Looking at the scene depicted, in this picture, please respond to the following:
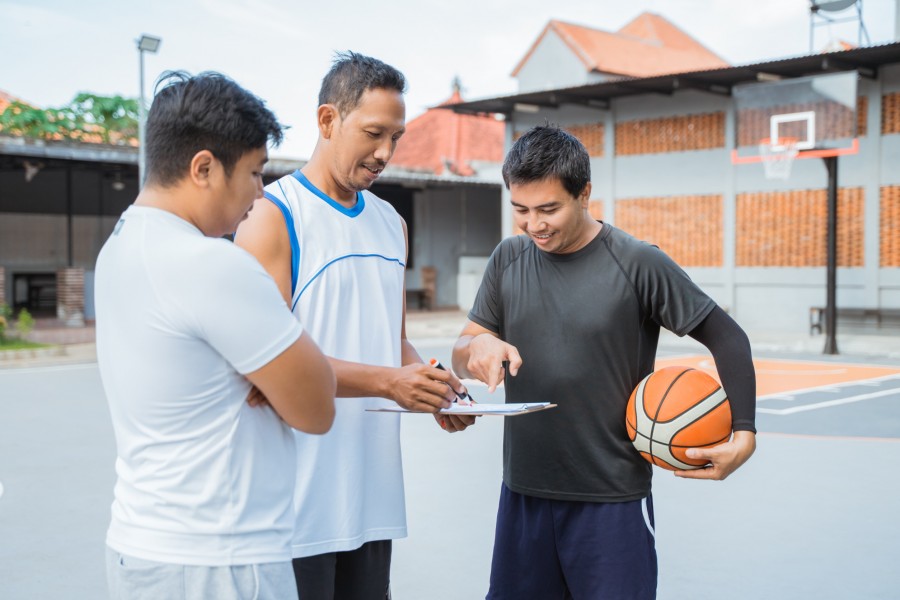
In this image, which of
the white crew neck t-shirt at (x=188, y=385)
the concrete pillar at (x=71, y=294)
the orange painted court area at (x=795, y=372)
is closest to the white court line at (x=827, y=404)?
the orange painted court area at (x=795, y=372)

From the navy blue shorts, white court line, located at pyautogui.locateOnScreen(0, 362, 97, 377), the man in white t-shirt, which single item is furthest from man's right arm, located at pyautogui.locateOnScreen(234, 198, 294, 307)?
white court line, located at pyautogui.locateOnScreen(0, 362, 97, 377)

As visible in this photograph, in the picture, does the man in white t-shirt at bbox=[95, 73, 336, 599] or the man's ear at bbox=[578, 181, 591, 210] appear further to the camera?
the man's ear at bbox=[578, 181, 591, 210]

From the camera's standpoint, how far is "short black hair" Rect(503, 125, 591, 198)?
2.71m

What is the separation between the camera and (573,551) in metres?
2.75

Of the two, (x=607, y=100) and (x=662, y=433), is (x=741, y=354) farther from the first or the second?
(x=607, y=100)

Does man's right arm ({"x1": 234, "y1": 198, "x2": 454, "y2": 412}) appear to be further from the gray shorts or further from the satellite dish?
the satellite dish

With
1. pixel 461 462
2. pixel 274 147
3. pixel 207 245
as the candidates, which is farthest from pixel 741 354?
pixel 461 462

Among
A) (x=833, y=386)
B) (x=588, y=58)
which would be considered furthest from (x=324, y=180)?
(x=588, y=58)

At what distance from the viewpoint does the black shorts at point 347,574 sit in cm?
243

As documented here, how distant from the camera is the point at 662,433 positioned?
2672 millimetres

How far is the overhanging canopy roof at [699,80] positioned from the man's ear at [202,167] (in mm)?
17733

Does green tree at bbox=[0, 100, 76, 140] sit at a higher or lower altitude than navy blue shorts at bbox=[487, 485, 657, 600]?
higher

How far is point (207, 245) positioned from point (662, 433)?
5.01 ft

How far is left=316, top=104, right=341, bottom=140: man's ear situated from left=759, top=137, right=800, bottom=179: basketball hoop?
16.4 m
